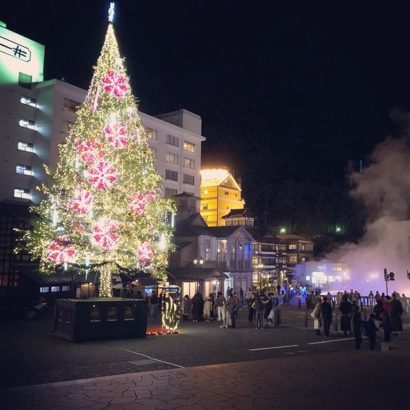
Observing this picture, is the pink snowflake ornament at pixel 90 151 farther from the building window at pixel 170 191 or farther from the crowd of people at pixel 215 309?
the building window at pixel 170 191

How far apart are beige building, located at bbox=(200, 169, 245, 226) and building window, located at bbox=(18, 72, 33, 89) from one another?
3670 centimetres

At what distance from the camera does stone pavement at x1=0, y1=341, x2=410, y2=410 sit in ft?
27.0

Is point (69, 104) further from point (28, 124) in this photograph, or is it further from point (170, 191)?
point (170, 191)

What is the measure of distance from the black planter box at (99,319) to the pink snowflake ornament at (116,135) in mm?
6898

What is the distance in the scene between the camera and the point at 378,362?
1262cm

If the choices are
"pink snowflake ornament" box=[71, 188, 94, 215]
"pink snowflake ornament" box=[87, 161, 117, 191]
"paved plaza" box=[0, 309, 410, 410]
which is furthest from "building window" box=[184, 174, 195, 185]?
"paved plaza" box=[0, 309, 410, 410]

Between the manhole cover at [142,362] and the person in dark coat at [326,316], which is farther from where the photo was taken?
the person in dark coat at [326,316]

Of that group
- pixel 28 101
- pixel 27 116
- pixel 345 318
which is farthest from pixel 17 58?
pixel 345 318

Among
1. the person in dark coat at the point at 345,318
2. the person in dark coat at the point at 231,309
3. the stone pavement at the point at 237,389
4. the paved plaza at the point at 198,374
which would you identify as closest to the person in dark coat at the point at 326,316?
the person in dark coat at the point at 345,318

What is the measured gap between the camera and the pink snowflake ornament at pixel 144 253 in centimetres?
2033

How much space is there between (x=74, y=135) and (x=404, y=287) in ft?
135

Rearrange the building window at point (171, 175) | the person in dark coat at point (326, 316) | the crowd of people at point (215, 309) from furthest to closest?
the building window at point (171, 175) < the crowd of people at point (215, 309) < the person in dark coat at point (326, 316)

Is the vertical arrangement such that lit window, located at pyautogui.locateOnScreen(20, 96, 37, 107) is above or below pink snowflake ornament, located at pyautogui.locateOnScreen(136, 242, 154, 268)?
above

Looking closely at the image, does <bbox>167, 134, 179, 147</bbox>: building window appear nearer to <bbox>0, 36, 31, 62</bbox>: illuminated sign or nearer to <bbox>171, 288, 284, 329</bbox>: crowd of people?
<bbox>0, 36, 31, 62</bbox>: illuminated sign
